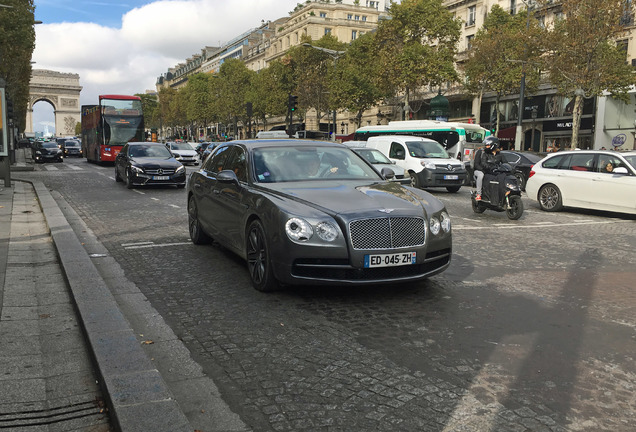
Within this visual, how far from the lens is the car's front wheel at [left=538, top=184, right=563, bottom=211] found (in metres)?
13.4

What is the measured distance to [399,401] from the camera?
10.7ft

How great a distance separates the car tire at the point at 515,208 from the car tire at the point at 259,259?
24.7 ft

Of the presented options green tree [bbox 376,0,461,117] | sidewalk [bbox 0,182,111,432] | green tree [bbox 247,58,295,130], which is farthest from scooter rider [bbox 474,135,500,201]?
green tree [bbox 247,58,295,130]

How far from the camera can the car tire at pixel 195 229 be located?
26.7 feet

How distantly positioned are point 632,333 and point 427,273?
5.56 ft

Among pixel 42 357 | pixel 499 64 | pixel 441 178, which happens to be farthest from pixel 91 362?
pixel 499 64

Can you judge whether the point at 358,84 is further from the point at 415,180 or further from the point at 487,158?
the point at 487,158

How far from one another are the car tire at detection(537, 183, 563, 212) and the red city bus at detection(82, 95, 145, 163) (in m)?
25.0

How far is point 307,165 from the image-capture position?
648cm

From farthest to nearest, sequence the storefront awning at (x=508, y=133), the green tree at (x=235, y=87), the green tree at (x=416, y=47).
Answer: the green tree at (x=235, y=87)
the storefront awning at (x=508, y=133)
the green tree at (x=416, y=47)

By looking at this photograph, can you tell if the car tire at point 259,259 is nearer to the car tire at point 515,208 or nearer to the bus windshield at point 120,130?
the car tire at point 515,208

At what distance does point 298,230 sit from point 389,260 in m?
0.82

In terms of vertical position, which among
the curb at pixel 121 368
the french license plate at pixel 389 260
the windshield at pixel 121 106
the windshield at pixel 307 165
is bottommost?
the curb at pixel 121 368

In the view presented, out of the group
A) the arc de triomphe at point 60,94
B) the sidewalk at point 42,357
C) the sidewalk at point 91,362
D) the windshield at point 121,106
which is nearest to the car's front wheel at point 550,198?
the sidewalk at point 91,362
